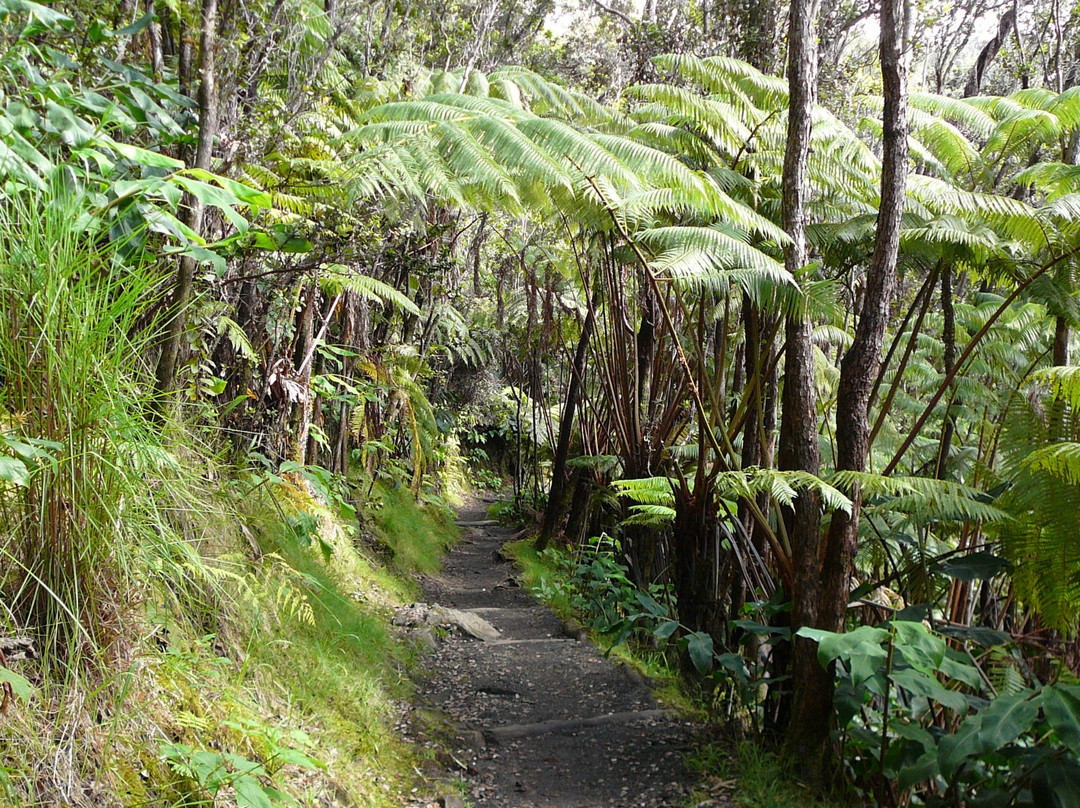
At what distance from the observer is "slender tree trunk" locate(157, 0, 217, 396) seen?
270cm

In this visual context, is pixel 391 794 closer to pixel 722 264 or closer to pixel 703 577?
pixel 703 577

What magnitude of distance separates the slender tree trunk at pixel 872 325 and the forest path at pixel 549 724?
1082mm

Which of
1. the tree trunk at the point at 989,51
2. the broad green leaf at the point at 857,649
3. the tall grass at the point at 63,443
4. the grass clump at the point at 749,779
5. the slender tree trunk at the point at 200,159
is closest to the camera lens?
the tall grass at the point at 63,443

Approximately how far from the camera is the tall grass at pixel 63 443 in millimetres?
1796

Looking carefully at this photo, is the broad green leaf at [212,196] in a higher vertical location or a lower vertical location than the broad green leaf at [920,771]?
higher

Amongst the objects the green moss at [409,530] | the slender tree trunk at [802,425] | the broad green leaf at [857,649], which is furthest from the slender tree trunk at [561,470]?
the broad green leaf at [857,649]

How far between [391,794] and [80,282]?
7.18 ft

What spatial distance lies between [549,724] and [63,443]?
283 cm

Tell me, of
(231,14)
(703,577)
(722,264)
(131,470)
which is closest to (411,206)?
(231,14)

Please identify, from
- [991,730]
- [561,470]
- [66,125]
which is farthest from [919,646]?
[561,470]

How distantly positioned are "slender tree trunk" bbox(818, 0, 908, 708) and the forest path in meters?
1.08

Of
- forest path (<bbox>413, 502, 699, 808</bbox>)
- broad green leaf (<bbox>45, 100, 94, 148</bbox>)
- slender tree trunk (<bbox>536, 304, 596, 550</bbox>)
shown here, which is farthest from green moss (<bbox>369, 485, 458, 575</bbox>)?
broad green leaf (<bbox>45, 100, 94, 148</bbox>)

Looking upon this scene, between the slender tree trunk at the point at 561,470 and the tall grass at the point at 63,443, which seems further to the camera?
the slender tree trunk at the point at 561,470

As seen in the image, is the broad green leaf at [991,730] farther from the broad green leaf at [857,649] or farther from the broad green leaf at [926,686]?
the broad green leaf at [857,649]
